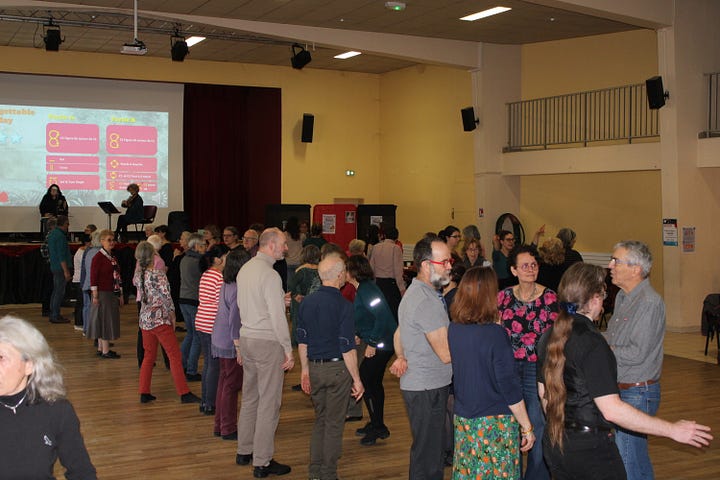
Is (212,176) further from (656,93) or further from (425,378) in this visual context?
(425,378)

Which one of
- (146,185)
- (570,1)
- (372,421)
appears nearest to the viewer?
(372,421)

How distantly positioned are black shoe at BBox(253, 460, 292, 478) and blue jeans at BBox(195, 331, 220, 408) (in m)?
1.59

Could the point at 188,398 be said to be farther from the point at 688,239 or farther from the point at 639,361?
the point at 688,239

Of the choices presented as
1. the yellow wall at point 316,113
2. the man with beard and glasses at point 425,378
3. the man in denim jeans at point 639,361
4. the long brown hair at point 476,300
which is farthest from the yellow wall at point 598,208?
the long brown hair at point 476,300

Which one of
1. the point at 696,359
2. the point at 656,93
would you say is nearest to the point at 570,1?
the point at 656,93

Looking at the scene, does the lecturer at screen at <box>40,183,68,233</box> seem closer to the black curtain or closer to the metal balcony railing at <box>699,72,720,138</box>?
the black curtain

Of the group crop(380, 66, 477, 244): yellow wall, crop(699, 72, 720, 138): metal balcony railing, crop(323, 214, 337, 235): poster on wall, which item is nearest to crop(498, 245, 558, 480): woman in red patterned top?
crop(699, 72, 720, 138): metal balcony railing

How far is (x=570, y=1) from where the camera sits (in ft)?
35.3

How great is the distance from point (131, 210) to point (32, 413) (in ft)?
48.6

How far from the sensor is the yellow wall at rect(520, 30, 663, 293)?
1359 cm

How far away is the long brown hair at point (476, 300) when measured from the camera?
370 centimetres

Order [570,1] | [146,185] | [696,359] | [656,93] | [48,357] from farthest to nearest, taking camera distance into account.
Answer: [146,185], [656,93], [570,1], [696,359], [48,357]

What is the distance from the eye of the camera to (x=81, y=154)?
17.5m

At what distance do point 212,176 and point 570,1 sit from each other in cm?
1055
